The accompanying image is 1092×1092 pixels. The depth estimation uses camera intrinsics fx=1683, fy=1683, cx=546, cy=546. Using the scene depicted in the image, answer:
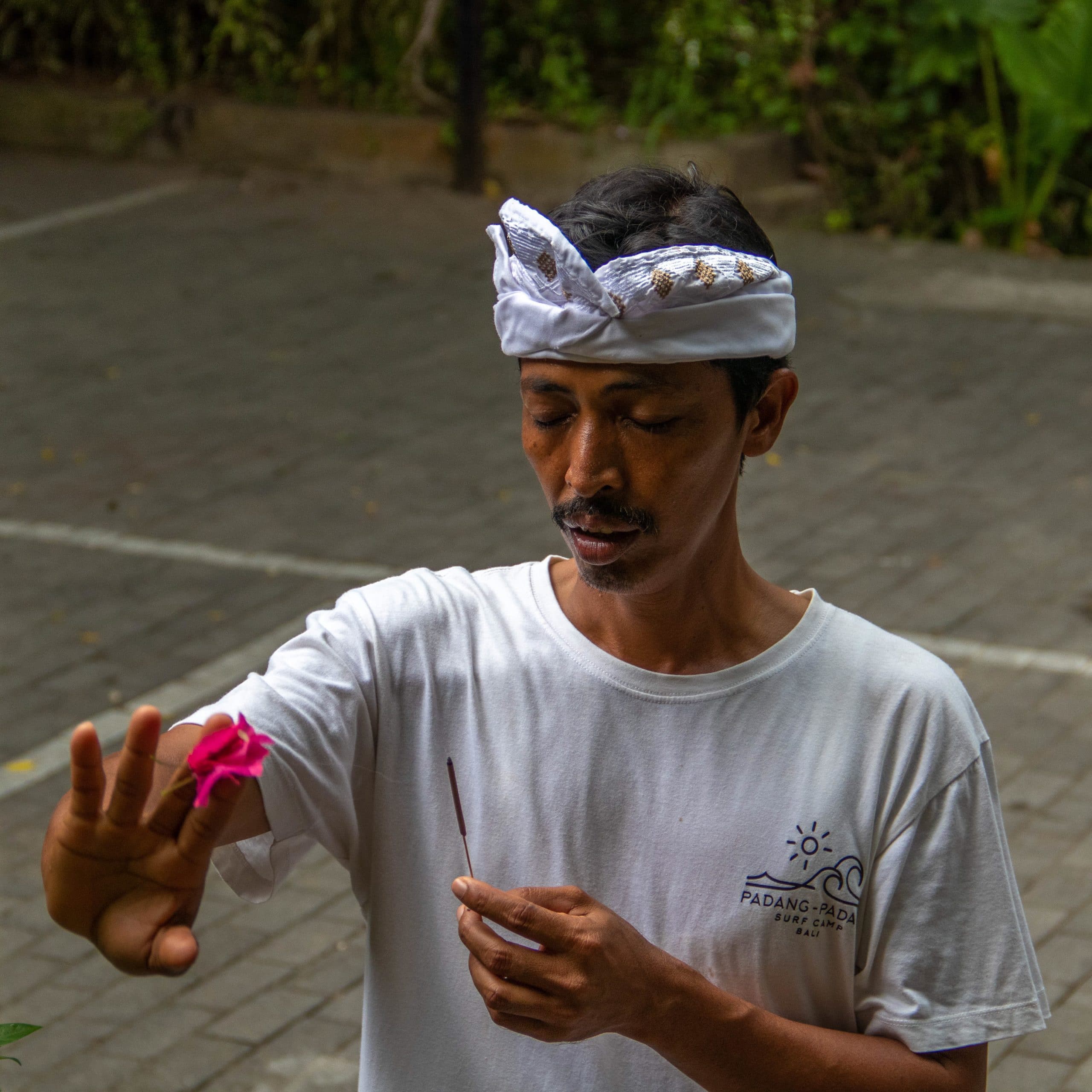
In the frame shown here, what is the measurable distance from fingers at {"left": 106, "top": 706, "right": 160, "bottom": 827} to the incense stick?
46 cm

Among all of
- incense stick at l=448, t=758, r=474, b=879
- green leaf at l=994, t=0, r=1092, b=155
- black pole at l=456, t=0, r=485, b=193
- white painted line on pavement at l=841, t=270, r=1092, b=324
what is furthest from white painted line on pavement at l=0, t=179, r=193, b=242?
incense stick at l=448, t=758, r=474, b=879

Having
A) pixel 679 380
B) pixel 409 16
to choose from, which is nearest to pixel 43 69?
pixel 409 16

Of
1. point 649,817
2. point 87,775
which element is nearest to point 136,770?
point 87,775

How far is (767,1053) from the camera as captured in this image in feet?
6.16

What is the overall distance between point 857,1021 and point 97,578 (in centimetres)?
518

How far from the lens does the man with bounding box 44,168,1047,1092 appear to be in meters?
1.92

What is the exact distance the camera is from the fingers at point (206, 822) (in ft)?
5.32

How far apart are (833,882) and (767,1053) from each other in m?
0.20

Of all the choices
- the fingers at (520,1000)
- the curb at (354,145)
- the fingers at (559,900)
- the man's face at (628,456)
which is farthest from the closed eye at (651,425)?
the curb at (354,145)

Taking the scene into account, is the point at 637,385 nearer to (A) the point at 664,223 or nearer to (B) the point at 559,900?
(A) the point at 664,223

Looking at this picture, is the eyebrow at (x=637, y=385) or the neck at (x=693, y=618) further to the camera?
the neck at (x=693, y=618)

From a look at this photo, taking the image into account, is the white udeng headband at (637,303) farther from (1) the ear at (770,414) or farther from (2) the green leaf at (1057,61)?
(2) the green leaf at (1057,61)

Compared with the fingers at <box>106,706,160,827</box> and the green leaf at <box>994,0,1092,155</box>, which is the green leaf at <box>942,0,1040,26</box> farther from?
the fingers at <box>106,706,160,827</box>

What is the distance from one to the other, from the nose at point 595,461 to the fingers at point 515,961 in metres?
0.50
